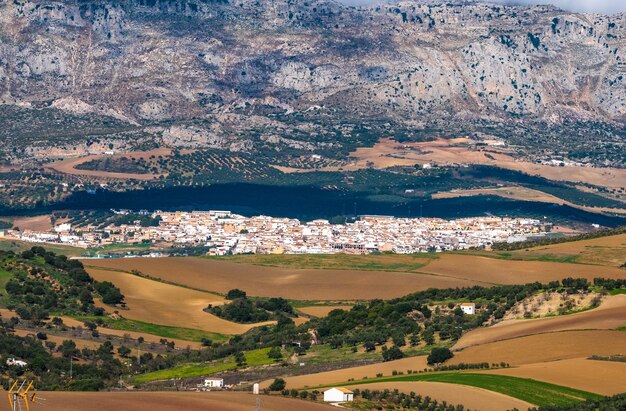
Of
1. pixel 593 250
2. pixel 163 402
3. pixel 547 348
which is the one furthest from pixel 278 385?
pixel 593 250

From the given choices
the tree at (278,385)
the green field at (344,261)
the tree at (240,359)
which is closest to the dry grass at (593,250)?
the green field at (344,261)

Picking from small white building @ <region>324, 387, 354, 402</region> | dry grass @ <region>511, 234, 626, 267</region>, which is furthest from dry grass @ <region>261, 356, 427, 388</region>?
dry grass @ <region>511, 234, 626, 267</region>

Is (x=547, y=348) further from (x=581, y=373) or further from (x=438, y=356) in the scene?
(x=581, y=373)

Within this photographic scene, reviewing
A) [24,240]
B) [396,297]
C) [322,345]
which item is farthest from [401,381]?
[24,240]

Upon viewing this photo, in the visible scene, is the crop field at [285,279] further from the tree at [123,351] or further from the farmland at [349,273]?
the tree at [123,351]

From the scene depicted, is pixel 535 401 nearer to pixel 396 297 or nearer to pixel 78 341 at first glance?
pixel 78 341

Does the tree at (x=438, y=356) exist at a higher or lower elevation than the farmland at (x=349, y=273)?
higher
